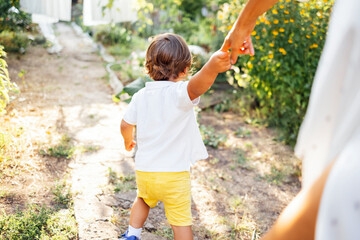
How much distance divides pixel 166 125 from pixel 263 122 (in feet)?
9.39

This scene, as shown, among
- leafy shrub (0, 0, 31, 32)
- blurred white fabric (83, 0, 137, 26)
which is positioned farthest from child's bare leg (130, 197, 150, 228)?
leafy shrub (0, 0, 31, 32)

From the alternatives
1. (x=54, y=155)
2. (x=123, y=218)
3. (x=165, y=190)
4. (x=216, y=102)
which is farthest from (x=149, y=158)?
(x=216, y=102)

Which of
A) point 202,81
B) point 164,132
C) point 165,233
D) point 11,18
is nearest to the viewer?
point 202,81

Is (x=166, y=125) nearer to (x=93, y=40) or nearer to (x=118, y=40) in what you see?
(x=118, y=40)

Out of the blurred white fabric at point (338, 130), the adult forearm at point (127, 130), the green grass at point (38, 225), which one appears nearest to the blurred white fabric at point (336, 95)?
the blurred white fabric at point (338, 130)

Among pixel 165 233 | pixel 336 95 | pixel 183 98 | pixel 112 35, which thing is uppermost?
pixel 336 95

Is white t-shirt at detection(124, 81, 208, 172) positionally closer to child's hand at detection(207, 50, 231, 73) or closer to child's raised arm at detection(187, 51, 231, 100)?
child's raised arm at detection(187, 51, 231, 100)

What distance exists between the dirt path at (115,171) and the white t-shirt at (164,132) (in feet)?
2.11

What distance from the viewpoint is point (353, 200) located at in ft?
1.90

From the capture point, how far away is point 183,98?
1.57m

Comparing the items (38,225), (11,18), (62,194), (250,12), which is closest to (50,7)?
(11,18)

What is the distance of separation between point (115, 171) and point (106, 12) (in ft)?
15.1

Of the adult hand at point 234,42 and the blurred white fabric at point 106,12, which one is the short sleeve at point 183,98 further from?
the blurred white fabric at point 106,12

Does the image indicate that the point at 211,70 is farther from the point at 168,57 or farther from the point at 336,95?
the point at 336,95
